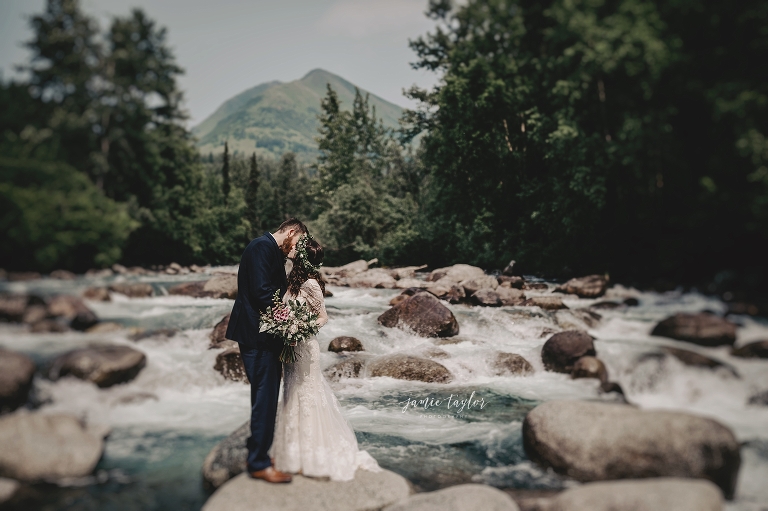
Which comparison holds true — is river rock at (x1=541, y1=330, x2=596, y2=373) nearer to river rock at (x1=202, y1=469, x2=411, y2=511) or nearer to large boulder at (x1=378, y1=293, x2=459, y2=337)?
large boulder at (x1=378, y1=293, x2=459, y2=337)

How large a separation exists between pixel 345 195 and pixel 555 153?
19.6 meters

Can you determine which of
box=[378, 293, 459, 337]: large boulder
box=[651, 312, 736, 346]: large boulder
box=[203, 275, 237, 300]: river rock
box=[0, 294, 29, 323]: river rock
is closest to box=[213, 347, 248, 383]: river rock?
box=[203, 275, 237, 300]: river rock

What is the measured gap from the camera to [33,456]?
3611mm

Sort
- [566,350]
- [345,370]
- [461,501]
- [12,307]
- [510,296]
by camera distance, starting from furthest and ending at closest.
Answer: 1. [510,296]
2. [345,370]
3. [566,350]
4. [12,307]
5. [461,501]

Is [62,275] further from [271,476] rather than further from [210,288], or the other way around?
[210,288]

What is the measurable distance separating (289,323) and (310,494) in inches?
62.3

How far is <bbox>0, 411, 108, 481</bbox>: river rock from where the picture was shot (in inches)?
139

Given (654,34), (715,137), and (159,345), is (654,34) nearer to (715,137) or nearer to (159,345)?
(715,137)

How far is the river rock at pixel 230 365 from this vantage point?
22.6 feet

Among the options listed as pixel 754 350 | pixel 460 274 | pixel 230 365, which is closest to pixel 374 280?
pixel 460 274

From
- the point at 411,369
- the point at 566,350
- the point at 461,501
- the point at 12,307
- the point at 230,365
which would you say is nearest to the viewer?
the point at 461,501

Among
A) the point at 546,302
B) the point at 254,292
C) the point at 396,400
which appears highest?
the point at 254,292

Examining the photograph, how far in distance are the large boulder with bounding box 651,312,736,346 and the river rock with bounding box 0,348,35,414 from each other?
231 inches

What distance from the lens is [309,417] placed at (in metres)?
4.38
